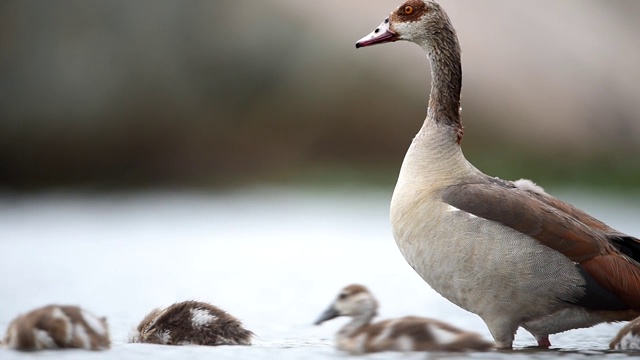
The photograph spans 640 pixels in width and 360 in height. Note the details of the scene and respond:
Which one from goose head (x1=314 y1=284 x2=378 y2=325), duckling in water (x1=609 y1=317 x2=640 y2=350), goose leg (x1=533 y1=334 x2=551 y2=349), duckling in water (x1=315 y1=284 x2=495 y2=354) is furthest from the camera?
goose leg (x1=533 y1=334 x2=551 y2=349)

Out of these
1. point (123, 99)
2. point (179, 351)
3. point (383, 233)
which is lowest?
point (179, 351)

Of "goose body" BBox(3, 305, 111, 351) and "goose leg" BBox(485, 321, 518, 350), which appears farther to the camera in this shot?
"goose leg" BBox(485, 321, 518, 350)

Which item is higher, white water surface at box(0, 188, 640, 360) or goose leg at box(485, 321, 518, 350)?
white water surface at box(0, 188, 640, 360)

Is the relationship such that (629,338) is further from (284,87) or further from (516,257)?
(284,87)

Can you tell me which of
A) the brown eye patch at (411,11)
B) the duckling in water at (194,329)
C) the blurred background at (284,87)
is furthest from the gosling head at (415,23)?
the blurred background at (284,87)

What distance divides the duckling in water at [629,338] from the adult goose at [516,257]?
0.36ft

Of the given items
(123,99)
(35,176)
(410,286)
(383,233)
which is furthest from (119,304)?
(123,99)

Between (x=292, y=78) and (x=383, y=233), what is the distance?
18.8 meters

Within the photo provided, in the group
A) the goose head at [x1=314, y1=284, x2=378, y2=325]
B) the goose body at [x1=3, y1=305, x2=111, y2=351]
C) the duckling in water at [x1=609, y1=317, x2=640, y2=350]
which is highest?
the goose head at [x1=314, y1=284, x2=378, y2=325]

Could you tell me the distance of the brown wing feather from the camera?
23.1 feet

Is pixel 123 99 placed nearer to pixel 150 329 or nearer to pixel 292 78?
pixel 292 78

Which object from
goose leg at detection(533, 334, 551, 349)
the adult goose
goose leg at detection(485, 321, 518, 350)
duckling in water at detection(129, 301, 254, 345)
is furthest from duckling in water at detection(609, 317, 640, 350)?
duckling in water at detection(129, 301, 254, 345)

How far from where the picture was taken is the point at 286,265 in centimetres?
1273

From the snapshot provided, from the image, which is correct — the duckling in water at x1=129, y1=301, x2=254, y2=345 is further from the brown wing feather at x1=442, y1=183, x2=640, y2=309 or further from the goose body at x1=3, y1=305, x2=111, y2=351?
the brown wing feather at x1=442, y1=183, x2=640, y2=309
